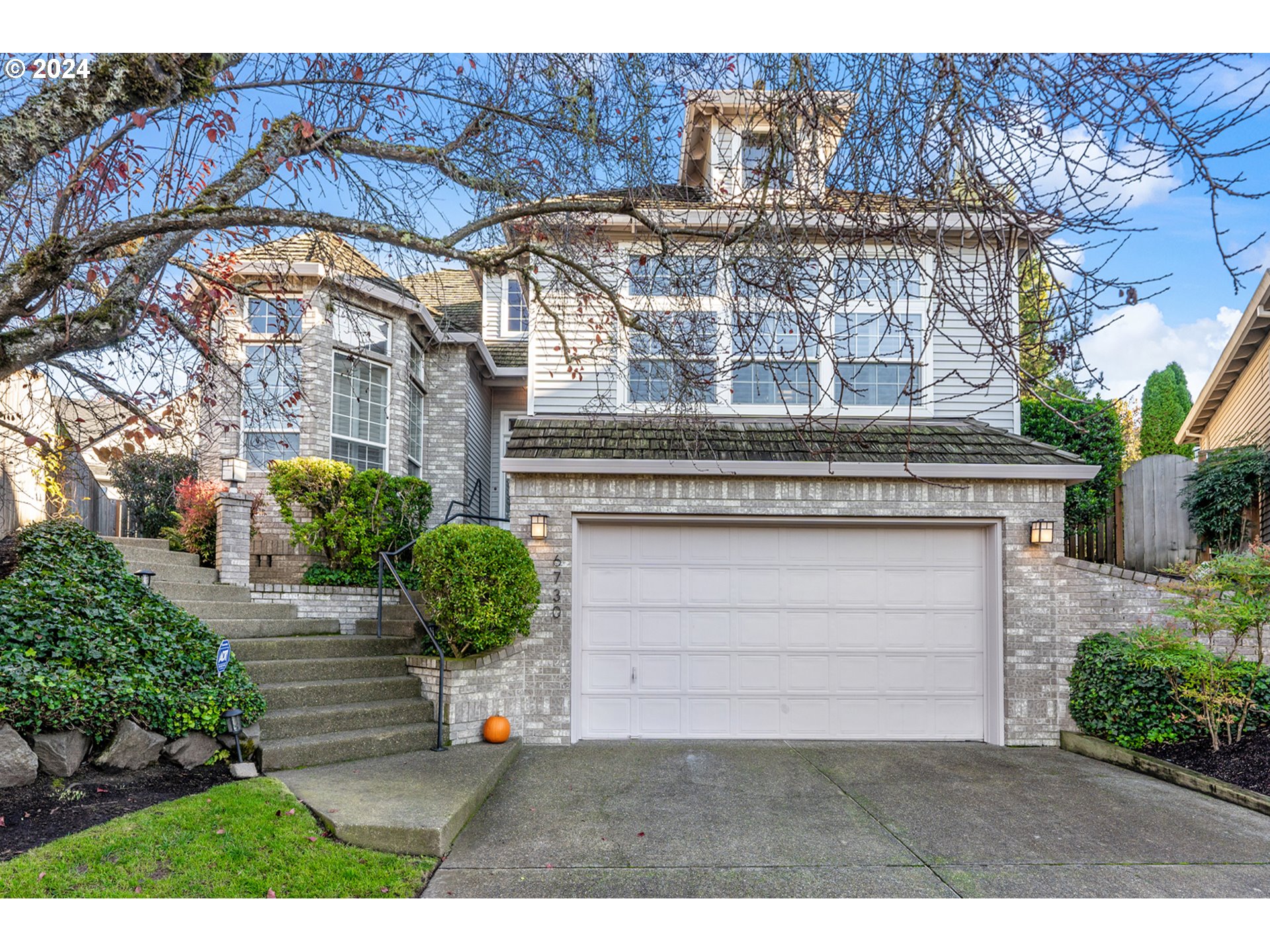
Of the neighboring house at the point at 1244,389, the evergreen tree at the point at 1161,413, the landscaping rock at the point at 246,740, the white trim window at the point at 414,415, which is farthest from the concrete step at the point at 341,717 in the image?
the evergreen tree at the point at 1161,413

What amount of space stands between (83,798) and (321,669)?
218cm

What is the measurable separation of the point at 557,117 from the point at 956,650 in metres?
6.29

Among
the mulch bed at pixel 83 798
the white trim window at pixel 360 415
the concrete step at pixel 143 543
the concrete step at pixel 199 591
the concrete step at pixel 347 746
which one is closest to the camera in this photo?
the mulch bed at pixel 83 798

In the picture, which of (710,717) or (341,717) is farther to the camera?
(710,717)

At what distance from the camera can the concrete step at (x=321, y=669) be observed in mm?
5980

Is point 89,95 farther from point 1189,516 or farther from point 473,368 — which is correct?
point 1189,516

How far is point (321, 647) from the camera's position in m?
6.61

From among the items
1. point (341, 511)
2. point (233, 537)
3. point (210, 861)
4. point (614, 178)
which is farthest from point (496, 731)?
point (614, 178)

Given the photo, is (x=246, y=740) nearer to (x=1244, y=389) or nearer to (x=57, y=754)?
(x=57, y=754)

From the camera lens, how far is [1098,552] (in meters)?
10.2

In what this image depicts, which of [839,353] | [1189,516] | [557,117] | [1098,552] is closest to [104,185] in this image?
[557,117]

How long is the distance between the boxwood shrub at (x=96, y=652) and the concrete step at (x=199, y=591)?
1.36 metres

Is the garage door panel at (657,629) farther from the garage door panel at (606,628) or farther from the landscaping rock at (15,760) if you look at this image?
the landscaping rock at (15,760)

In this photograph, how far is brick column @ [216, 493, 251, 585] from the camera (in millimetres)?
7707
